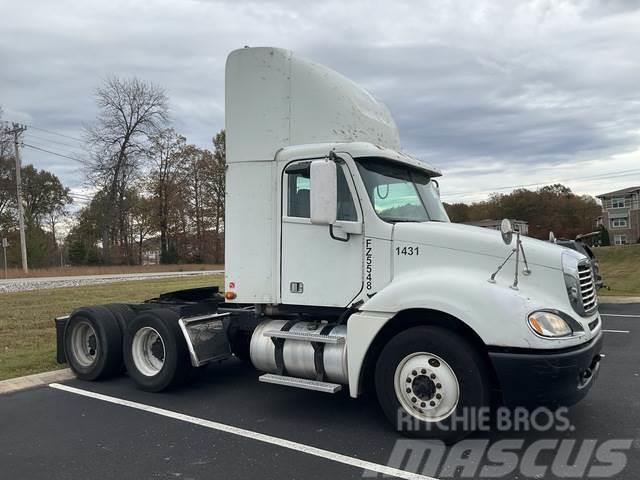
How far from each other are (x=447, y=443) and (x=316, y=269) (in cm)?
202

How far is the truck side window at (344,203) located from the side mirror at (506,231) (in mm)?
1345

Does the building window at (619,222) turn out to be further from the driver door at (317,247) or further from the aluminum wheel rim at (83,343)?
the aluminum wheel rim at (83,343)

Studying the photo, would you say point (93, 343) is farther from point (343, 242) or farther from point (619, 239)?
point (619, 239)

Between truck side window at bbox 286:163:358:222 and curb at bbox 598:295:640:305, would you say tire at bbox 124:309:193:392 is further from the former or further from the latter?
curb at bbox 598:295:640:305

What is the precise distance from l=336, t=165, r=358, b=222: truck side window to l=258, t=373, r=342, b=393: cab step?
1567 mm

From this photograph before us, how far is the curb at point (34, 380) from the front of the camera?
669 centimetres

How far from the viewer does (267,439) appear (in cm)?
474

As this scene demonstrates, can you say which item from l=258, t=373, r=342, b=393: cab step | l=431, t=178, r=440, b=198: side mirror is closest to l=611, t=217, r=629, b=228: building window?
l=431, t=178, r=440, b=198: side mirror

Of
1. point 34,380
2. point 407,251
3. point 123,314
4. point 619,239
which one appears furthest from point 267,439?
point 619,239

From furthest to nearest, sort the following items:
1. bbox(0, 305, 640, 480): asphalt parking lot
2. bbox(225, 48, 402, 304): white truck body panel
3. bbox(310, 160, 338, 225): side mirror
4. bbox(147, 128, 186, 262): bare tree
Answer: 1. bbox(147, 128, 186, 262): bare tree
2. bbox(225, 48, 402, 304): white truck body panel
3. bbox(310, 160, 338, 225): side mirror
4. bbox(0, 305, 640, 480): asphalt parking lot

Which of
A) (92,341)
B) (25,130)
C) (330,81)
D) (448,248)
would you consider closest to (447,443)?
(448,248)

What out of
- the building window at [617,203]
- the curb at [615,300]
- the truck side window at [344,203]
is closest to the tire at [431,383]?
the truck side window at [344,203]

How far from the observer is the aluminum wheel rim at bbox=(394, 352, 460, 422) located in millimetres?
4469

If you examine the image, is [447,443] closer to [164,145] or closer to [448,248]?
[448,248]
